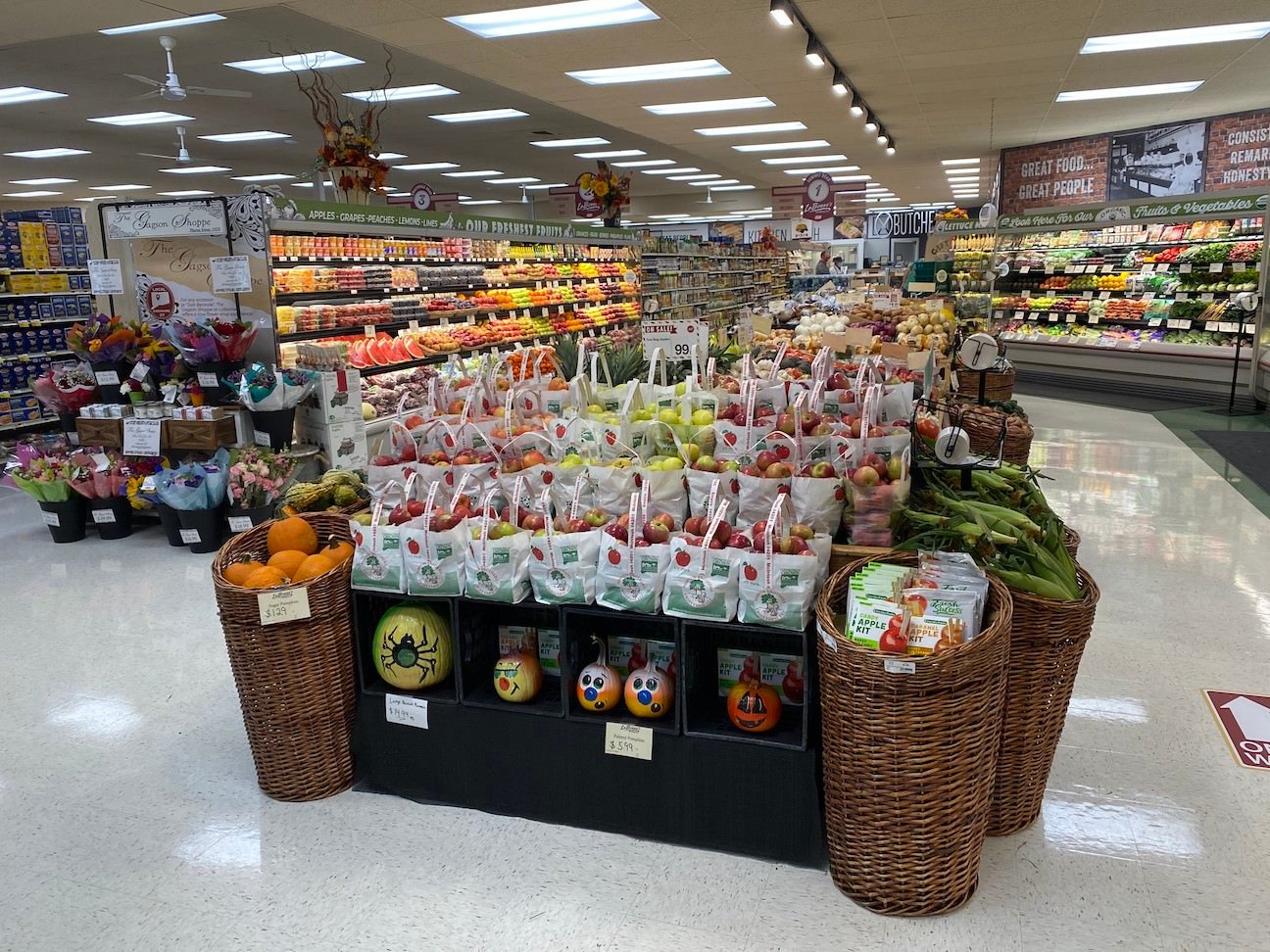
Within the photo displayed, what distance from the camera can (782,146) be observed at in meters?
13.7

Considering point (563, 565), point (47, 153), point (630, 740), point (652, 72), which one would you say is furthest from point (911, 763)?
point (47, 153)

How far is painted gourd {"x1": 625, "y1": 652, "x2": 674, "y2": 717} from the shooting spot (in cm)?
258

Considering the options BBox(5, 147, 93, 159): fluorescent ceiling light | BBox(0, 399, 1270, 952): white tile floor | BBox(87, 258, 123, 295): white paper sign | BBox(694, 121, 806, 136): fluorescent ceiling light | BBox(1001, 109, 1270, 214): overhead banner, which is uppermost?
BBox(5, 147, 93, 159): fluorescent ceiling light

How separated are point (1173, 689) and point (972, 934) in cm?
178

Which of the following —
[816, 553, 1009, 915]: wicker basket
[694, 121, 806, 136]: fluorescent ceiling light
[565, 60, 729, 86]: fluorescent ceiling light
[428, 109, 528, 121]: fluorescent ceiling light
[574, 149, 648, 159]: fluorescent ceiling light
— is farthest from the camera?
[574, 149, 648, 159]: fluorescent ceiling light

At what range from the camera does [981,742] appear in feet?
7.38

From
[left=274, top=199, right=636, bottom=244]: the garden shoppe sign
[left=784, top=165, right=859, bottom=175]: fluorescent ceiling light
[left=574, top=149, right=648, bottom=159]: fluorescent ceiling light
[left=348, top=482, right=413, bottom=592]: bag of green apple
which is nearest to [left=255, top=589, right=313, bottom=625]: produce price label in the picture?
[left=348, top=482, right=413, bottom=592]: bag of green apple

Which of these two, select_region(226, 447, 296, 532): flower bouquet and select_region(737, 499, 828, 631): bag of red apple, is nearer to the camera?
select_region(737, 499, 828, 631): bag of red apple

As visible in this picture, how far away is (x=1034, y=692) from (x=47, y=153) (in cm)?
1508

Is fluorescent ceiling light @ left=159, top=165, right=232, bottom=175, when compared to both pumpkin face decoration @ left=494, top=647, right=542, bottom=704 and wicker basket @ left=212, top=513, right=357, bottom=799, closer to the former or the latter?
wicker basket @ left=212, top=513, right=357, bottom=799

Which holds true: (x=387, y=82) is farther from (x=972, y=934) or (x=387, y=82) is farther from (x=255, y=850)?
(x=972, y=934)

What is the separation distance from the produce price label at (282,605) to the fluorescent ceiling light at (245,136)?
36.4 feet

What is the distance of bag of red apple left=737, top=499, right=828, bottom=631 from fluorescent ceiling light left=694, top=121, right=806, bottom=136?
33.5 feet

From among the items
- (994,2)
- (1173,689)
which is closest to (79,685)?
(1173,689)
